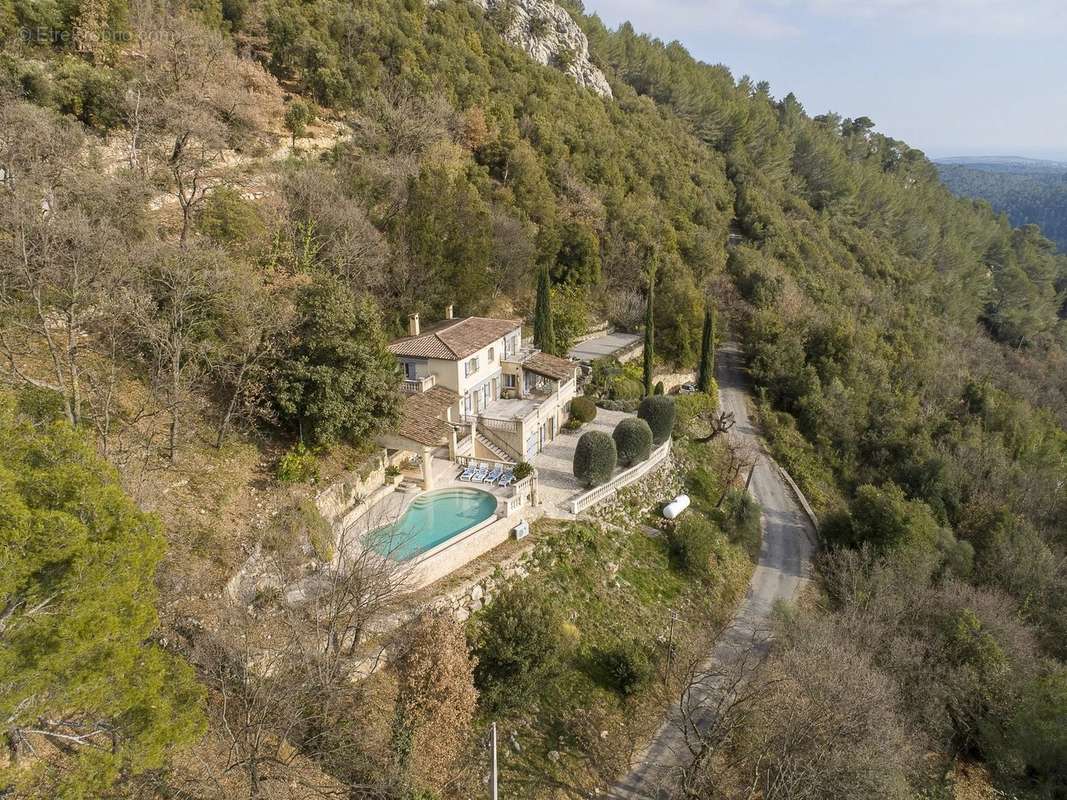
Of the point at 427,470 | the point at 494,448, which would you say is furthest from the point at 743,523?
the point at 427,470

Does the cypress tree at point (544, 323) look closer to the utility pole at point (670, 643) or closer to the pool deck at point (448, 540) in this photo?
the pool deck at point (448, 540)

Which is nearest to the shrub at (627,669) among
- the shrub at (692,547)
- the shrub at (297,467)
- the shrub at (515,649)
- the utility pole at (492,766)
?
the shrub at (515,649)

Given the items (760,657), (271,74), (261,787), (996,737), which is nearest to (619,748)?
(760,657)

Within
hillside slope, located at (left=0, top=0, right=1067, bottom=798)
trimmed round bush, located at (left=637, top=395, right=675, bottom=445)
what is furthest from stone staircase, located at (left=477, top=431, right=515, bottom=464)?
trimmed round bush, located at (left=637, top=395, right=675, bottom=445)

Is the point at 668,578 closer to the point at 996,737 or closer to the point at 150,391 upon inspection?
the point at 996,737

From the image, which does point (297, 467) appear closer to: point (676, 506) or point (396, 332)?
point (396, 332)

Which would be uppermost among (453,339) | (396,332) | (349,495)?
(453,339)
